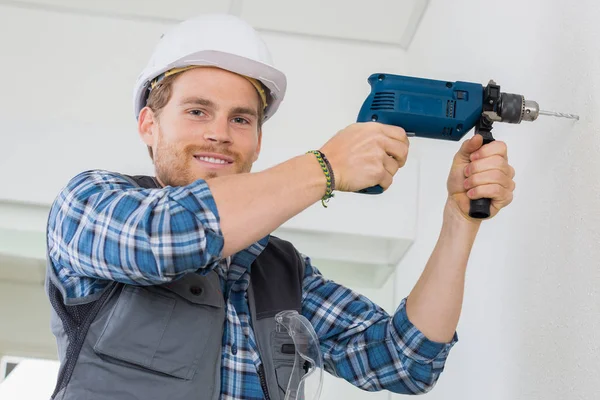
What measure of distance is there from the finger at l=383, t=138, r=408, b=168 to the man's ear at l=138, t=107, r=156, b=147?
547 mm

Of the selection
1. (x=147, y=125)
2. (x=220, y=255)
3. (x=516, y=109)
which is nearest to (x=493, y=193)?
(x=516, y=109)

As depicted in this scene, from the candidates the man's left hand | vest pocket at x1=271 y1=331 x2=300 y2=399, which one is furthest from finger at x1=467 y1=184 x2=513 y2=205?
vest pocket at x1=271 y1=331 x2=300 y2=399

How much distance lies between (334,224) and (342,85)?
0.57 m

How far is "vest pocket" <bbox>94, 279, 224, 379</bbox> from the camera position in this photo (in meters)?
1.29

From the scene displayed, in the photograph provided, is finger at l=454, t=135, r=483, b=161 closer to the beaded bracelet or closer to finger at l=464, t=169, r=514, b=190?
finger at l=464, t=169, r=514, b=190

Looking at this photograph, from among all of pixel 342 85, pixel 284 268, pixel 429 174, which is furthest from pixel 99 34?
pixel 284 268

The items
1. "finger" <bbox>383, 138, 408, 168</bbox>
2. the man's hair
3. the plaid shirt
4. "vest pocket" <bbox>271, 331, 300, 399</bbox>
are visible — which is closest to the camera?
the plaid shirt

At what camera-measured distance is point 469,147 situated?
1354mm

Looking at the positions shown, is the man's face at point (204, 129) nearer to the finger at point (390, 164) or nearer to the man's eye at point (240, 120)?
the man's eye at point (240, 120)

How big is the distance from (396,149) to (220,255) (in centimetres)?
32

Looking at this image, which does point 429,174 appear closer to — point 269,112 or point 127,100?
point 269,112

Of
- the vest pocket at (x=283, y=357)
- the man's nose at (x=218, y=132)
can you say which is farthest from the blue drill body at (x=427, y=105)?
the vest pocket at (x=283, y=357)

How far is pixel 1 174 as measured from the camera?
8.41ft

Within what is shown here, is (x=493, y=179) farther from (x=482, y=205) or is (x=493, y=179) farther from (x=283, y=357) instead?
(x=283, y=357)
